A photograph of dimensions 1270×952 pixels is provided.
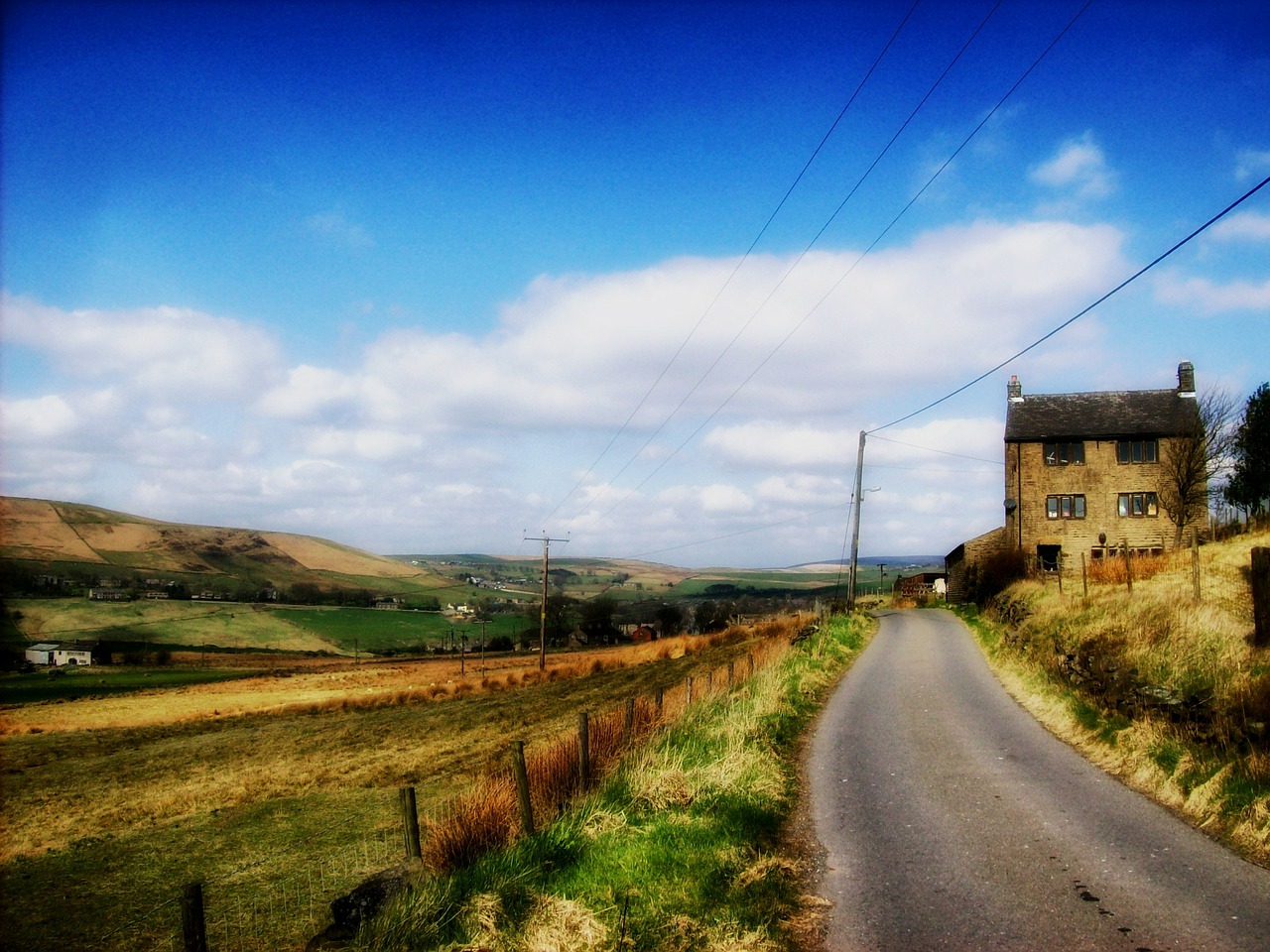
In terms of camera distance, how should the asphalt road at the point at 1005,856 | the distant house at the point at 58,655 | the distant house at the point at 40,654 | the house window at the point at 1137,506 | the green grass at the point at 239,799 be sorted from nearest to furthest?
1. the asphalt road at the point at 1005,856
2. the green grass at the point at 239,799
3. the house window at the point at 1137,506
4. the distant house at the point at 40,654
5. the distant house at the point at 58,655

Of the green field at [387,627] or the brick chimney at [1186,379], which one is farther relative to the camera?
the green field at [387,627]

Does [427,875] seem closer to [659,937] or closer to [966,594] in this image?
[659,937]

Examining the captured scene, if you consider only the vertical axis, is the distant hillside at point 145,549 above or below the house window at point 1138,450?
below

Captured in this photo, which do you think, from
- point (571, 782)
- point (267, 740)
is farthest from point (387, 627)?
point (571, 782)

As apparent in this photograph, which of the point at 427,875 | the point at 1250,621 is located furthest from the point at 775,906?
the point at 1250,621

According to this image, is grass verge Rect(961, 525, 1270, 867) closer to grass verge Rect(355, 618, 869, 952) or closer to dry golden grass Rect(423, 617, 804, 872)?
grass verge Rect(355, 618, 869, 952)

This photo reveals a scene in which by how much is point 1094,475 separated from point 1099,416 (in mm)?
4034

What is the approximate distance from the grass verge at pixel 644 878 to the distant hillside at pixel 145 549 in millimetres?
158214

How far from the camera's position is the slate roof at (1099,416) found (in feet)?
146

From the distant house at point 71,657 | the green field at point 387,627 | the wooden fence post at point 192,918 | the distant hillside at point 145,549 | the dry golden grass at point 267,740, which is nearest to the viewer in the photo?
the wooden fence post at point 192,918

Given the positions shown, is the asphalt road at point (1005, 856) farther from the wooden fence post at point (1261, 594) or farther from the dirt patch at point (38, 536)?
the dirt patch at point (38, 536)

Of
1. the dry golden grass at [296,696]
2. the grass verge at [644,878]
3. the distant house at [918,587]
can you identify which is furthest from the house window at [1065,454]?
the grass verge at [644,878]

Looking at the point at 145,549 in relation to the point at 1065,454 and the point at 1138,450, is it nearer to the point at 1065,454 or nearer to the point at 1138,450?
the point at 1065,454

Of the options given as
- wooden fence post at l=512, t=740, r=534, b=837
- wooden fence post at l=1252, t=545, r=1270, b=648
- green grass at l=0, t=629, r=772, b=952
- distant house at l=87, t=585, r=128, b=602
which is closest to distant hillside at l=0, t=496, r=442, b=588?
distant house at l=87, t=585, r=128, b=602
